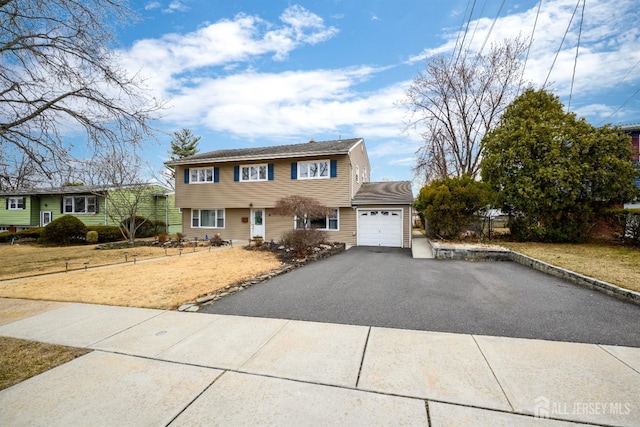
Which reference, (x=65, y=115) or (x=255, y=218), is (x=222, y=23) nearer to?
(x=65, y=115)

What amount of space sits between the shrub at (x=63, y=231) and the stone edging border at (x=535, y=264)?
70.1 ft

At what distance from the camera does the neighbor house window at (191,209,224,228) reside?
18.6 metres

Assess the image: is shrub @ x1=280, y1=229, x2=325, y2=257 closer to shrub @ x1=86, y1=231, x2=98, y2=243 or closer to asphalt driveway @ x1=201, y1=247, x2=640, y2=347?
asphalt driveway @ x1=201, y1=247, x2=640, y2=347

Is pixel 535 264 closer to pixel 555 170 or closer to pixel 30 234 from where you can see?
pixel 555 170

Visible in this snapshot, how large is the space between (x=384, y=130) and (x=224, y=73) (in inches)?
504

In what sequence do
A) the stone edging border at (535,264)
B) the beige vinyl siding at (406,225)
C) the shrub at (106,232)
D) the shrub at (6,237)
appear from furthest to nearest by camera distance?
1. the shrub at (6,237)
2. the shrub at (106,232)
3. the beige vinyl siding at (406,225)
4. the stone edging border at (535,264)

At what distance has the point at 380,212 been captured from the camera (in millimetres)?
15438

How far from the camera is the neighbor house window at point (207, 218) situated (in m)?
18.6

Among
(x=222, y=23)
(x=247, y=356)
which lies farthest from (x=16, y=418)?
(x=222, y=23)

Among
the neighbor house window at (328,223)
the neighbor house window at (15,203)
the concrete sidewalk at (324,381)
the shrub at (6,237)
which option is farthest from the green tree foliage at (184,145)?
the concrete sidewalk at (324,381)

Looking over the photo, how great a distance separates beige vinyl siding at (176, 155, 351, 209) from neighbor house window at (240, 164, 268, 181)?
0.31 metres

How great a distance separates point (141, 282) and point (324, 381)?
6.41 meters

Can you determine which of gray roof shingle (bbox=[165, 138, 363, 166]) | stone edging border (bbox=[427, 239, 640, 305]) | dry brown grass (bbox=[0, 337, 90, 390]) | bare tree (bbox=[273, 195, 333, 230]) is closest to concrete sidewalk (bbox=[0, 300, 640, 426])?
dry brown grass (bbox=[0, 337, 90, 390])

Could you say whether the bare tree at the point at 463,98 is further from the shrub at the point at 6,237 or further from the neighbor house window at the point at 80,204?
the shrub at the point at 6,237
